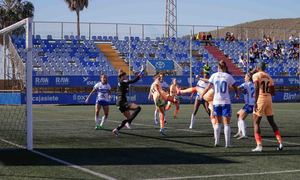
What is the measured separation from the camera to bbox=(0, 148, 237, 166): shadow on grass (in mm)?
11219

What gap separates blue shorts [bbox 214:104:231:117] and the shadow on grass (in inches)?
60.6

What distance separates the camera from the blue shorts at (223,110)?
13766 millimetres

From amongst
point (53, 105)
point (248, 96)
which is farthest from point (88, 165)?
point (53, 105)

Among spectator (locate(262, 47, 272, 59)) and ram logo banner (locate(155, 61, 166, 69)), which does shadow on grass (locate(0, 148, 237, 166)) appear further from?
spectator (locate(262, 47, 272, 59))

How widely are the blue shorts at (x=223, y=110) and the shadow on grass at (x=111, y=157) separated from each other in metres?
1.54

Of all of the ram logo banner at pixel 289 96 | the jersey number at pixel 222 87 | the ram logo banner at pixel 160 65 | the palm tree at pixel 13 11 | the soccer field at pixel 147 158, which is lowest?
the soccer field at pixel 147 158

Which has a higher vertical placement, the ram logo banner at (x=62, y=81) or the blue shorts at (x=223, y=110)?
the ram logo banner at (x=62, y=81)

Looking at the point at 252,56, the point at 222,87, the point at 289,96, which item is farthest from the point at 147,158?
the point at 252,56

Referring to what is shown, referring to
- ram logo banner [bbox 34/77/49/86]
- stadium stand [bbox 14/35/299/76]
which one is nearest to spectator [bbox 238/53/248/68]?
stadium stand [bbox 14/35/299/76]

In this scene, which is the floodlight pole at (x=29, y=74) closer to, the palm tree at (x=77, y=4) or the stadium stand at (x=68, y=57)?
the stadium stand at (x=68, y=57)

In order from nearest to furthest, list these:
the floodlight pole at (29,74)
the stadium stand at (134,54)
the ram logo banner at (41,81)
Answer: the floodlight pole at (29,74), the ram logo banner at (41,81), the stadium stand at (134,54)

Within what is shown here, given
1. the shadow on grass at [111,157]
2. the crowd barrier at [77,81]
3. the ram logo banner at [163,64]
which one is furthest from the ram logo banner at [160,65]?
the shadow on grass at [111,157]

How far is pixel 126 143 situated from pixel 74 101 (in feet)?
90.8

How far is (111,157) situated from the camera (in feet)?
39.4
